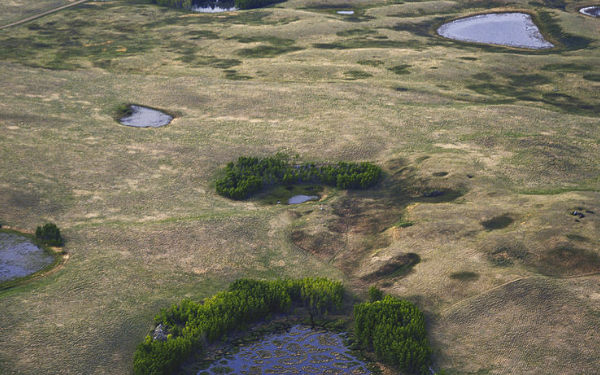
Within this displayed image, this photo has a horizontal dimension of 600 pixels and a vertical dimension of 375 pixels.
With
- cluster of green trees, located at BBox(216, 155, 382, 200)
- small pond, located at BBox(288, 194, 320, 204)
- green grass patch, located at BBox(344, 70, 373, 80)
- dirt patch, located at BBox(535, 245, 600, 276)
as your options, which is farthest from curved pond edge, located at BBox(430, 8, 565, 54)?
dirt patch, located at BBox(535, 245, 600, 276)

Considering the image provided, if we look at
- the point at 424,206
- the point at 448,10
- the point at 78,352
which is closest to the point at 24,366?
the point at 78,352

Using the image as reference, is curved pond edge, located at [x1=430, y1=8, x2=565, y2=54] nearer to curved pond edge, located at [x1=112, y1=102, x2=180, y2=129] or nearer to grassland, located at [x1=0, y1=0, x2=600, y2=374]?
grassland, located at [x1=0, y1=0, x2=600, y2=374]

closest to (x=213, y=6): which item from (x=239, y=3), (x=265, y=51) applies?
(x=239, y=3)

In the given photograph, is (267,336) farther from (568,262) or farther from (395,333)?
(568,262)

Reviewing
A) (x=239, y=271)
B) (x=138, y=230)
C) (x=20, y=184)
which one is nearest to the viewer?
(x=239, y=271)

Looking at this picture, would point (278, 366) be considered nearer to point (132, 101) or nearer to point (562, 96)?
point (132, 101)
